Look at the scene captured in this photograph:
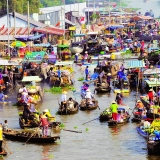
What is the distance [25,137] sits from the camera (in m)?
28.2

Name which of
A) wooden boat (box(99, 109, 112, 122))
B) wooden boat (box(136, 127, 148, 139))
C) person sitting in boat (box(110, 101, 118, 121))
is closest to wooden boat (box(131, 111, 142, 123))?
wooden boat (box(99, 109, 112, 122))

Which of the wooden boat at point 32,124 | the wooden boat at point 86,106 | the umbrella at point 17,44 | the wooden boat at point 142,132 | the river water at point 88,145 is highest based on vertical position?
the umbrella at point 17,44

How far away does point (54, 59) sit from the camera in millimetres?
52312

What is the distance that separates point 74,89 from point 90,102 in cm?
763

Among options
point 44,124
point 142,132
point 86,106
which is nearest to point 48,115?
point 44,124

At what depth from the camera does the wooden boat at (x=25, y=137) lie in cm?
2772

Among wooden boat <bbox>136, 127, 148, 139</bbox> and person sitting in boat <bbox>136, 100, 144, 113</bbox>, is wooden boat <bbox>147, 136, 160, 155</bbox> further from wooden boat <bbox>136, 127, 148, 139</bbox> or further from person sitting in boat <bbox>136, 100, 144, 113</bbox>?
person sitting in boat <bbox>136, 100, 144, 113</bbox>

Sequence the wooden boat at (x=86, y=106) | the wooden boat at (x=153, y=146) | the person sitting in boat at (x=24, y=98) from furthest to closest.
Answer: the person sitting in boat at (x=24, y=98) < the wooden boat at (x=86, y=106) < the wooden boat at (x=153, y=146)

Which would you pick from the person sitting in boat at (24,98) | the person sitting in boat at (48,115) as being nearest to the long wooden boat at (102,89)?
the person sitting in boat at (24,98)

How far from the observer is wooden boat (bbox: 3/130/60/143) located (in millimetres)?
27719

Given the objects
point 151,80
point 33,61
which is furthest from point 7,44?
point 151,80

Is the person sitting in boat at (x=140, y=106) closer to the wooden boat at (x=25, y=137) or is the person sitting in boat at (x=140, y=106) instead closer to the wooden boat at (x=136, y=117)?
the wooden boat at (x=136, y=117)

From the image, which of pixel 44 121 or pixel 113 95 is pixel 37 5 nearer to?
pixel 113 95

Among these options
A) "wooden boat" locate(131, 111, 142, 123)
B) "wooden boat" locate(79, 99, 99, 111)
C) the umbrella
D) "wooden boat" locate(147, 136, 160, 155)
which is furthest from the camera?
the umbrella
